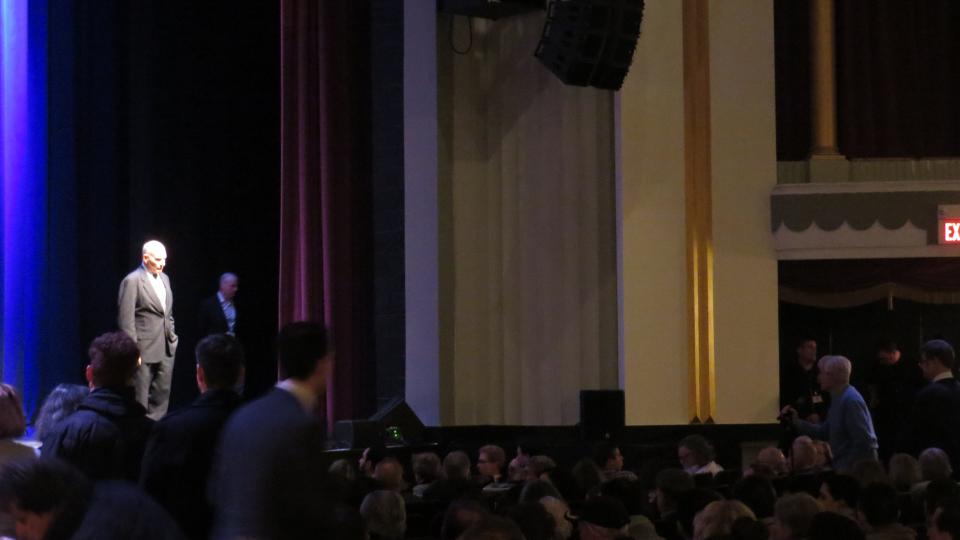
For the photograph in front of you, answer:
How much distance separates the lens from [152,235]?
34.0 ft

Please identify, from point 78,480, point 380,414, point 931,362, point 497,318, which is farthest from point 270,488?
point 497,318

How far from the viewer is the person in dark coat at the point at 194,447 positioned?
159 inches

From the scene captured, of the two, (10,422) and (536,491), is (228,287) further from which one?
(10,422)

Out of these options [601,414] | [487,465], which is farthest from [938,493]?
[601,414]

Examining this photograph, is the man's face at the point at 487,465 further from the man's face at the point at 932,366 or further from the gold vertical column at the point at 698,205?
the gold vertical column at the point at 698,205

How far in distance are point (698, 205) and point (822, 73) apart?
179 centimetres

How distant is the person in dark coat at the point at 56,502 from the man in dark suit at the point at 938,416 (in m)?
4.98

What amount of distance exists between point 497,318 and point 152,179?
2708mm

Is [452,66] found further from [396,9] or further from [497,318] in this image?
[497,318]

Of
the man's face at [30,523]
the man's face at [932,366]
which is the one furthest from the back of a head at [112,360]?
the man's face at [932,366]

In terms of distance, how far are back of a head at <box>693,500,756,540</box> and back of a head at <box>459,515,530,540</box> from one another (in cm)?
97

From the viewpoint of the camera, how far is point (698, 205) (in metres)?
10.2

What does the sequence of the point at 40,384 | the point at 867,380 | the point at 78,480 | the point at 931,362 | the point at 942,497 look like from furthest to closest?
the point at 867,380
the point at 40,384
the point at 931,362
the point at 942,497
the point at 78,480

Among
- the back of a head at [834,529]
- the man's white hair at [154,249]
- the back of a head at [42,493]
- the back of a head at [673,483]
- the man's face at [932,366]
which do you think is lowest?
the back of a head at [673,483]
